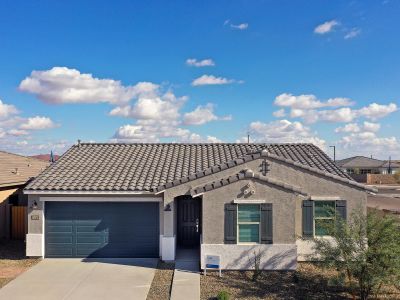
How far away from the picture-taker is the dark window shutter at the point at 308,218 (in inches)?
535

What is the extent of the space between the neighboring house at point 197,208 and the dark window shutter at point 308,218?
0.12ft

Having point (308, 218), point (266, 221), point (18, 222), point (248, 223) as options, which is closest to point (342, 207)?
point (308, 218)

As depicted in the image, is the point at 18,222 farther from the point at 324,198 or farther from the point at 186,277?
the point at 324,198

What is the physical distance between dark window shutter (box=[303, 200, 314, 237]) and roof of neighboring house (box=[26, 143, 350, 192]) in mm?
1433

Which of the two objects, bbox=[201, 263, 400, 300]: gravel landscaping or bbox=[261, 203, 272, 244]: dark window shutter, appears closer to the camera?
bbox=[201, 263, 400, 300]: gravel landscaping

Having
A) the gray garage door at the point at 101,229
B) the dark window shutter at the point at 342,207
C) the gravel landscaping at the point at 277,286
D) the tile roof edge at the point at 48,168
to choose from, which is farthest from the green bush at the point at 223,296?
the tile roof edge at the point at 48,168

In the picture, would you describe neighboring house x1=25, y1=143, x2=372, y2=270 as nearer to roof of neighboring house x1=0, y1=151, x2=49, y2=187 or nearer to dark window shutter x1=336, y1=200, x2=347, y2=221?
dark window shutter x1=336, y1=200, x2=347, y2=221

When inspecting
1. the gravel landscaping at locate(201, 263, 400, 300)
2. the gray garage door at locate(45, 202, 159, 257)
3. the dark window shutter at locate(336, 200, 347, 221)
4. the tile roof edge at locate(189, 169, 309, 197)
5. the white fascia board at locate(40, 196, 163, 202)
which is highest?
the tile roof edge at locate(189, 169, 309, 197)

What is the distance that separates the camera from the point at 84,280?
11367 millimetres

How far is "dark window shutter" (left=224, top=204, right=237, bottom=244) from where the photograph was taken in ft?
40.2

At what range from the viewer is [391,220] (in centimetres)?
973

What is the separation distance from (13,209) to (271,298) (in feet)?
44.1

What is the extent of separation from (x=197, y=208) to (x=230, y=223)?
9.93 ft

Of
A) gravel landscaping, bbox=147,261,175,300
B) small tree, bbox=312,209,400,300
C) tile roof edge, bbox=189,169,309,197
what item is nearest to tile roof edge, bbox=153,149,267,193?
tile roof edge, bbox=189,169,309,197
